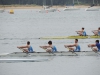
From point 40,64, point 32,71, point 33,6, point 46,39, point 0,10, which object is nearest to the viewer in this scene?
point 32,71

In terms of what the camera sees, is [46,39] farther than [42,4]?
No

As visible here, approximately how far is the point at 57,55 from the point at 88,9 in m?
117

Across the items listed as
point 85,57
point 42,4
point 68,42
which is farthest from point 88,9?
point 85,57

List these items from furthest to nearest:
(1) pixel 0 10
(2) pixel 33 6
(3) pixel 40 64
A: (2) pixel 33 6, (1) pixel 0 10, (3) pixel 40 64

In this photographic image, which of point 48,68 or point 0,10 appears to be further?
point 0,10

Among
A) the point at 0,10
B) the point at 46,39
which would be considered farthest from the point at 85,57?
the point at 0,10

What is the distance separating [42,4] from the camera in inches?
6959

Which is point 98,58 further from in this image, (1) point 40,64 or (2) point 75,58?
(1) point 40,64

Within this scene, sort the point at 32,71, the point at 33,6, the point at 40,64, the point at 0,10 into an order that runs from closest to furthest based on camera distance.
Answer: the point at 32,71, the point at 40,64, the point at 0,10, the point at 33,6

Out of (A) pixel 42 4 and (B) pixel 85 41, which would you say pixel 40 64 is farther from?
(A) pixel 42 4

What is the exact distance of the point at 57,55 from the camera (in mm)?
43438

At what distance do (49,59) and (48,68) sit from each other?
230 centimetres

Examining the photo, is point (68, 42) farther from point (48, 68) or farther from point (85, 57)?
point (48, 68)

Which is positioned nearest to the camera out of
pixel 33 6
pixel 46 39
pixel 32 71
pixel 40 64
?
pixel 32 71
